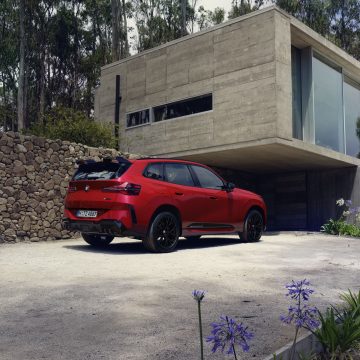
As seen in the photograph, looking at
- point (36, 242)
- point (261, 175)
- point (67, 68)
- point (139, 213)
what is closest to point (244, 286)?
point (139, 213)

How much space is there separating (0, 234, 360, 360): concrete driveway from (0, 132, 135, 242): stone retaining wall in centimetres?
176

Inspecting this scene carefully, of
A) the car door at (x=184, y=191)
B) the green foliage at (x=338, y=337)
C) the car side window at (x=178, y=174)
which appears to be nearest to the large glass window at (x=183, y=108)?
the car side window at (x=178, y=174)

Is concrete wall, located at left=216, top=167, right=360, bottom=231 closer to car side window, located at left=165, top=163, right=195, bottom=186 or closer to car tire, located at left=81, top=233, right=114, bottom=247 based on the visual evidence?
car side window, located at left=165, top=163, right=195, bottom=186

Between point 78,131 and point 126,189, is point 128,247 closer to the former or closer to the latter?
point 126,189

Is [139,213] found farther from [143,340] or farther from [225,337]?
[225,337]

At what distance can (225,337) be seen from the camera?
8.42 feet

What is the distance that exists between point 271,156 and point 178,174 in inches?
298

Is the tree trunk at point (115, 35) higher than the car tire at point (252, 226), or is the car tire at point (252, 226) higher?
the tree trunk at point (115, 35)

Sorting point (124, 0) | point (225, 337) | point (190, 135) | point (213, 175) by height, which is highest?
point (124, 0)

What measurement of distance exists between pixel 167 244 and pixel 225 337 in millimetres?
5953

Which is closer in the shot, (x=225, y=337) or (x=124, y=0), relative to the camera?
(x=225, y=337)

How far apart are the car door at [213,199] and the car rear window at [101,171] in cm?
184

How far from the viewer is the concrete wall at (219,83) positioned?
45.6 feet

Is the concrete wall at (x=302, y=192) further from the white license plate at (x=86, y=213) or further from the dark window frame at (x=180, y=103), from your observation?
the white license plate at (x=86, y=213)
